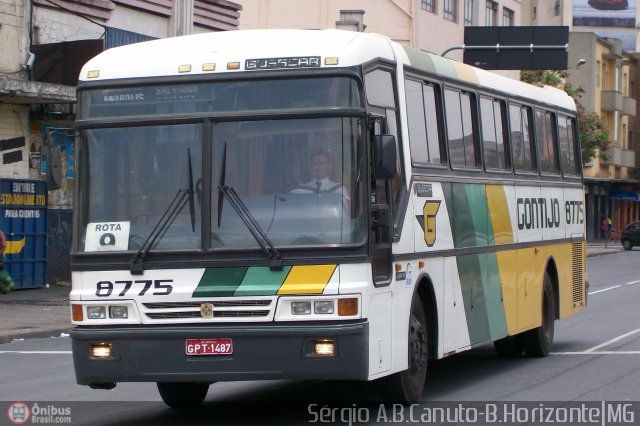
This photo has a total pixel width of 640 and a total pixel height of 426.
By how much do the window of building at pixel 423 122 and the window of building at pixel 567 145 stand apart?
517 centimetres

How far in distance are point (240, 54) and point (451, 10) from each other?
137 feet

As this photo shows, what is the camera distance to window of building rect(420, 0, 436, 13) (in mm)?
48706

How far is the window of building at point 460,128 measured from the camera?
1259 centimetres

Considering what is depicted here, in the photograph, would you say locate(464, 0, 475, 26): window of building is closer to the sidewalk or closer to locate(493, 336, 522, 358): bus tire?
the sidewalk

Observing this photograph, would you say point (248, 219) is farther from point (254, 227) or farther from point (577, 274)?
point (577, 274)

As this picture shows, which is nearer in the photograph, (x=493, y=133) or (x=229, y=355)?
(x=229, y=355)

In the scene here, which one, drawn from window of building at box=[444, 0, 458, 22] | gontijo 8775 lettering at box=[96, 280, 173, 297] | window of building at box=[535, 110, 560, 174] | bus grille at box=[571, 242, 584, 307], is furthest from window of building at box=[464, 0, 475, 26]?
gontijo 8775 lettering at box=[96, 280, 173, 297]

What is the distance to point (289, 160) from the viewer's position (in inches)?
387

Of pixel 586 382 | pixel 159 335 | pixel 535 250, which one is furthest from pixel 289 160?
pixel 535 250

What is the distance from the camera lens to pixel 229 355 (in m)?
9.68

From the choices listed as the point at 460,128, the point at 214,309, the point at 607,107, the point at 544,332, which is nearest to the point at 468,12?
the point at 607,107

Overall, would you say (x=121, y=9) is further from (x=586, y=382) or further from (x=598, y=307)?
(x=586, y=382)

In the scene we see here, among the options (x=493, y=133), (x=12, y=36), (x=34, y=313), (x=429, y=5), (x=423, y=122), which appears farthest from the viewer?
(x=429, y=5)

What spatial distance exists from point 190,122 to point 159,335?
1661mm
